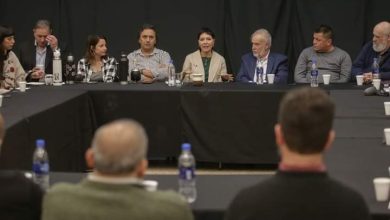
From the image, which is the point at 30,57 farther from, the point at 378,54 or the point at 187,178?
the point at 187,178

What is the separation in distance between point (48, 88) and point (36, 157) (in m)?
3.32

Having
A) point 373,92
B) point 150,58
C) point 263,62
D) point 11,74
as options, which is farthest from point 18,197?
point 150,58

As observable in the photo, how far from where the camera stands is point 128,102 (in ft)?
19.9

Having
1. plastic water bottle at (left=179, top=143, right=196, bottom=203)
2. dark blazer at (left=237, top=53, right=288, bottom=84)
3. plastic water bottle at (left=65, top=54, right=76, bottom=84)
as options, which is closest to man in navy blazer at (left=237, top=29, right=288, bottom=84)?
dark blazer at (left=237, top=53, right=288, bottom=84)

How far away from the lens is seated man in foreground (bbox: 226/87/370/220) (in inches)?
76.8

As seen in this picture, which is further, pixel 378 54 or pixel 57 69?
pixel 378 54

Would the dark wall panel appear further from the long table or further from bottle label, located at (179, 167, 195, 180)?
bottle label, located at (179, 167, 195, 180)

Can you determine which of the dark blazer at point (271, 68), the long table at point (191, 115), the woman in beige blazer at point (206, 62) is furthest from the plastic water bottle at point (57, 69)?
the dark blazer at point (271, 68)

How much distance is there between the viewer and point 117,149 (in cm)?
198

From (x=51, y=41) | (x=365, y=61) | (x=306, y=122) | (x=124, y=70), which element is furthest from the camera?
(x=51, y=41)

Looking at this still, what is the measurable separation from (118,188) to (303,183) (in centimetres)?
48

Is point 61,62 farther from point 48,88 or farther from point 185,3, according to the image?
point 185,3

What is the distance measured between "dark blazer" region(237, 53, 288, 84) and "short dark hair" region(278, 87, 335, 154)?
15.1 feet

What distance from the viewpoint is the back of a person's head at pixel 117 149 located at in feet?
6.48
